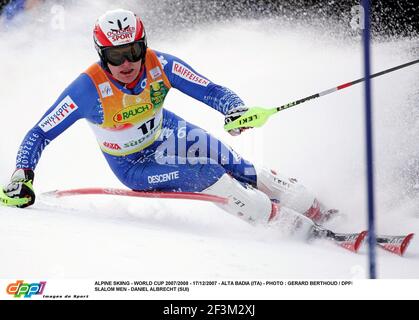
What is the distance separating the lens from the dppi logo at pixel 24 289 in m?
1.47

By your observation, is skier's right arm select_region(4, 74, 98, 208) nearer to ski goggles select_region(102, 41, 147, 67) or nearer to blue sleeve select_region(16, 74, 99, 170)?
blue sleeve select_region(16, 74, 99, 170)

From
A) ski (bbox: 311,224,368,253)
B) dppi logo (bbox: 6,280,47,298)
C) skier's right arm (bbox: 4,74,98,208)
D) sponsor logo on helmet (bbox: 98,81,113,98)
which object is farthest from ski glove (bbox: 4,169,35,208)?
ski (bbox: 311,224,368,253)

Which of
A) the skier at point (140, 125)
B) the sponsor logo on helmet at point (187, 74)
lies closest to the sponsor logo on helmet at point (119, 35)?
the skier at point (140, 125)

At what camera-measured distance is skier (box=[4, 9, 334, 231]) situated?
2.58 metres

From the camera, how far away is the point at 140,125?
9.05 ft

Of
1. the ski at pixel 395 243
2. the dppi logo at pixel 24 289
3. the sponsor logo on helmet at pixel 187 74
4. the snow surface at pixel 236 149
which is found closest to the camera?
the dppi logo at pixel 24 289

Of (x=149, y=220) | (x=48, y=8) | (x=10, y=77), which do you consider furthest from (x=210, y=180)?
(x=48, y=8)

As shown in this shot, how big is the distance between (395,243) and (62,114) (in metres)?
1.69

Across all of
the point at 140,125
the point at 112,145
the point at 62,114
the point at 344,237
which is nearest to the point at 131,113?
the point at 140,125

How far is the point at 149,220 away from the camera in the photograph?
8.85 feet

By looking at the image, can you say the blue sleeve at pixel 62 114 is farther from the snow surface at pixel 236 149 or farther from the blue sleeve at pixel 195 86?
the blue sleeve at pixel 195 86
